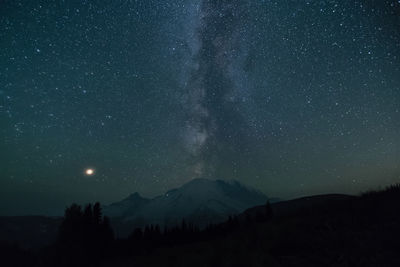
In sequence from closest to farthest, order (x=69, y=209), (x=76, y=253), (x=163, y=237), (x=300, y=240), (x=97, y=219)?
(x=300, y=240)
(x=76, y=253)
(x=69, y=209)
(x=97, y=219)
(x=163, y=237)

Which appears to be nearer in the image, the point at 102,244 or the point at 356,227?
the point at 356,227

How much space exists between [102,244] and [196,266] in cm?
4579

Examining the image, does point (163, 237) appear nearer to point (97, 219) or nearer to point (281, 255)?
point (97, 219)

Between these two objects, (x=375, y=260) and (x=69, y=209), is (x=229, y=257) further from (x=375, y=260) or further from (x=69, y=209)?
(x=69, y=209)

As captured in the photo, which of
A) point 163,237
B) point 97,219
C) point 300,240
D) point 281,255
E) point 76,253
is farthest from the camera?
point 163,237

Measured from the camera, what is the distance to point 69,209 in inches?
1735

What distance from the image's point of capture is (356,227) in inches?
462

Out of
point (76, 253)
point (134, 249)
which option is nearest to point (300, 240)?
point (76, 253)

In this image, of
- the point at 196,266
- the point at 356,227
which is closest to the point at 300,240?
the point at 356,227

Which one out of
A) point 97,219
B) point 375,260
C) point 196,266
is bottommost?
point 375,260

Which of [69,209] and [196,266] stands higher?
[69,209]

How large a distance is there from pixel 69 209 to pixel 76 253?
358 inches

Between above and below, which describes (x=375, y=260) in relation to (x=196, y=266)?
below

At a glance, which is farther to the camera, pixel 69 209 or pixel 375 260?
pixel 69 209
